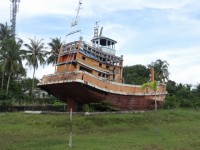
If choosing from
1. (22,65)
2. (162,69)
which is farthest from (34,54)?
(162,69)

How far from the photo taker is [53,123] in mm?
21969

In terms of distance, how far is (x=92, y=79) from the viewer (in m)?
28.1

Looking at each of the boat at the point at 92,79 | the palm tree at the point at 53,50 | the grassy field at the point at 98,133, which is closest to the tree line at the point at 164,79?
the palm tree at the point at 53,50

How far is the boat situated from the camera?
2796 centimetres

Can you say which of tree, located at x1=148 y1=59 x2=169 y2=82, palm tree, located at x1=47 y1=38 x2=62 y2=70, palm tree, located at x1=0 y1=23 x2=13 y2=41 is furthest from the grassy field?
tree, located at x1=148 y1=59 x2=169 y2=82

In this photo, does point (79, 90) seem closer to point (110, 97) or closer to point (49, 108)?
point (110, 97)

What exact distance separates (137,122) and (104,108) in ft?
19.8

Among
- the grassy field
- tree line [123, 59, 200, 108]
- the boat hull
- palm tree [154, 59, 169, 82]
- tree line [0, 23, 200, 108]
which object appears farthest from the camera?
palm tree [154, 59, 169, 82]

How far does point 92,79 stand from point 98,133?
28.4 ft

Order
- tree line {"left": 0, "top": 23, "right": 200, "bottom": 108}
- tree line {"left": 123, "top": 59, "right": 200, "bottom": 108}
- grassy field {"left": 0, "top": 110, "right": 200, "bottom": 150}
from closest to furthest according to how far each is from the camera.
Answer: grassy field {"left": 0, "top": 110, "right": 200, "bottom": 150} < tree line {"left": 0, "top": 23, "right": 200, "bottom": 108} < tree line {"left": 123, "top": 59, "right": 200, "bottom": 108}

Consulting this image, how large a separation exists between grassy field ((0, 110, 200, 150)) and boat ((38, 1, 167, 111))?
425 cm

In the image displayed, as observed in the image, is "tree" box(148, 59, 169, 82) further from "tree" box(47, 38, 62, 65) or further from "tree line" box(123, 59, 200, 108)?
"tree" box(47, 38, 62, 65)

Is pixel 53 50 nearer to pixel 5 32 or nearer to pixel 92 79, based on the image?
pixel 5 32

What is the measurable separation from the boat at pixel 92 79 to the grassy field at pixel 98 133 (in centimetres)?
425
